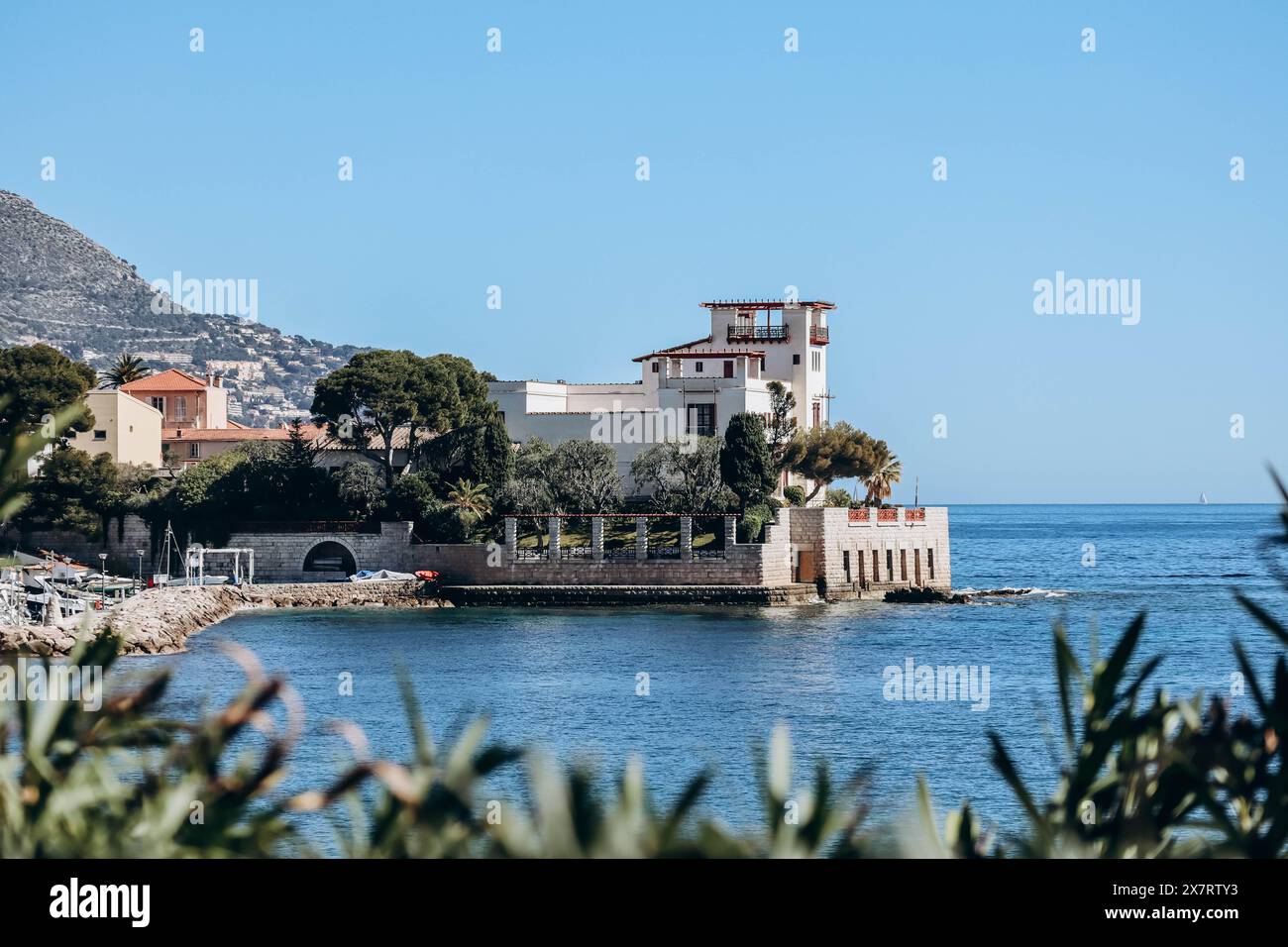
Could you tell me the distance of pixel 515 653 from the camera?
41.0 metres

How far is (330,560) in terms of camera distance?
5719 cm

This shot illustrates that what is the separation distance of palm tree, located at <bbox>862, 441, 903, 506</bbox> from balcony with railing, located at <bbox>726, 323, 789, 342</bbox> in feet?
22.4

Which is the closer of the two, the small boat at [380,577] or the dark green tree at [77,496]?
the small boat at [380,577]

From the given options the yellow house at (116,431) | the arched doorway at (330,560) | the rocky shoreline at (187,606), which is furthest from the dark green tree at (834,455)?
the yellow house at (116,431)

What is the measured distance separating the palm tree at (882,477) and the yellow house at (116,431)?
2709cm

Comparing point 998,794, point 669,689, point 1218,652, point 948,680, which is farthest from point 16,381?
point 998,794

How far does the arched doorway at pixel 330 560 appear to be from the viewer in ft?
186

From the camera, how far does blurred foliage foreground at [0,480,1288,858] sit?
2623mm

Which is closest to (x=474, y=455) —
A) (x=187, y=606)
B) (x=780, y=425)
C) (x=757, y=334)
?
(x=780, y=425)

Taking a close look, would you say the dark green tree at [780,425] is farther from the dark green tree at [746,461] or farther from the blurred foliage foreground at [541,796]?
the blurred foliage foreground at [541,796]

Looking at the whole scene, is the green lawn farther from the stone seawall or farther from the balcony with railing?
the balcony with railing

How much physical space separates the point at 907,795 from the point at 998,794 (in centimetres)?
211

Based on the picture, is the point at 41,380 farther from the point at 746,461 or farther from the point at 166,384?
the point at 746,461

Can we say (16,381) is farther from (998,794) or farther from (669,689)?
(998,794)
